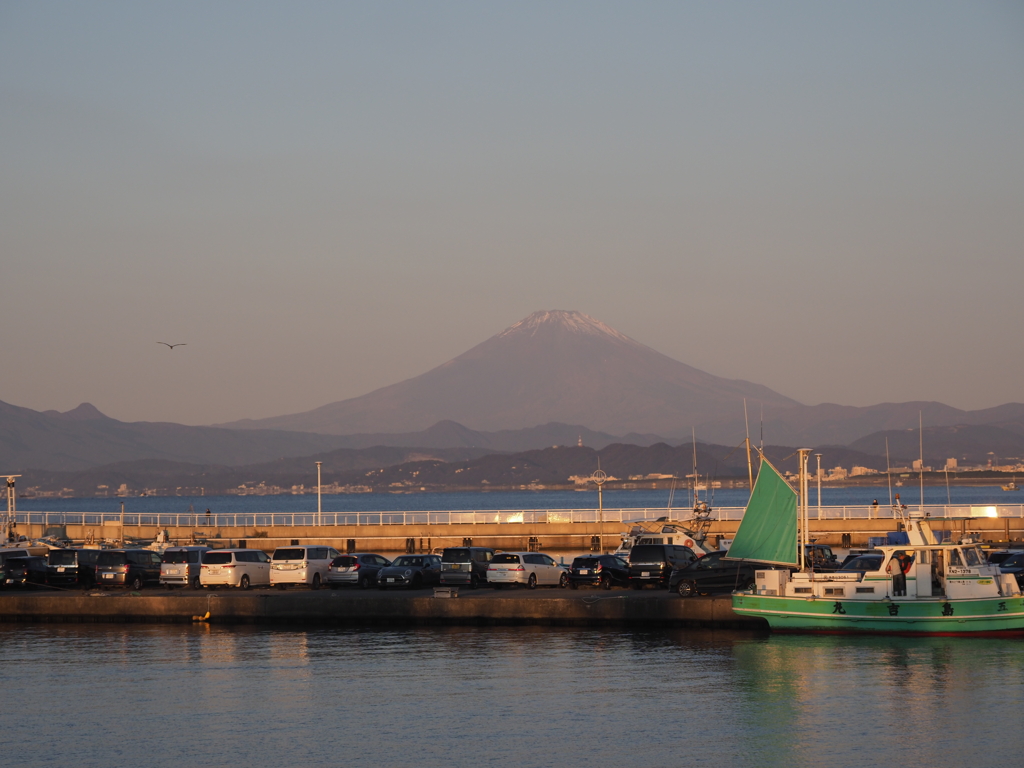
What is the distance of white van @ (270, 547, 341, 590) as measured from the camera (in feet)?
154

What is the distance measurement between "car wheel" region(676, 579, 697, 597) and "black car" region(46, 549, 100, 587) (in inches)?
961

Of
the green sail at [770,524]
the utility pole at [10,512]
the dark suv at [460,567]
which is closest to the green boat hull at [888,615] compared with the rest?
the green sail at [770,524]

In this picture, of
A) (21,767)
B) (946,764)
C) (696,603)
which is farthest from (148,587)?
(946,764)

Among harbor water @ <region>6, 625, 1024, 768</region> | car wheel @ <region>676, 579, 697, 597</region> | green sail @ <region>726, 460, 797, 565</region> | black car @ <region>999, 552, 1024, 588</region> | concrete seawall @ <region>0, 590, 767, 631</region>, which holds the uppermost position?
green sail @ <region>726, 460, 797, 565</region>

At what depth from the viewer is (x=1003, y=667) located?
30.9 metres

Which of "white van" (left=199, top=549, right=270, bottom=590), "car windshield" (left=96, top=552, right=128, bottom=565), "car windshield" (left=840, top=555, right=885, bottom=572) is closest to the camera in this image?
"car windshield" (left=840, top=555, right=885, bottom=572)

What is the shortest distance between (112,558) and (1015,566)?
33896 mm

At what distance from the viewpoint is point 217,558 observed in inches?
1827

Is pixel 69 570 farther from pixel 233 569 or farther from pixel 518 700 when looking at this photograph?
pixel 518 700

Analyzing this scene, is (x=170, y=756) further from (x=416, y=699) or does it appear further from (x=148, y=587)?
(x=148, y=587)

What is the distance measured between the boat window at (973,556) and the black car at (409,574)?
20957 mm

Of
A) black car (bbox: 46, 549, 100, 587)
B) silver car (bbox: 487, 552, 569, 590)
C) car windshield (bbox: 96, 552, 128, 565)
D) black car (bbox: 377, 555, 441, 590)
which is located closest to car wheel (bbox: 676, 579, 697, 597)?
silver car (bbox: 487, 552, 569, 590)

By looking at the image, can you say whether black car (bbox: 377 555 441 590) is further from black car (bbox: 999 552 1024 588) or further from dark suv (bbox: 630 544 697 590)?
black car (bbox: 999 552 1024 588)

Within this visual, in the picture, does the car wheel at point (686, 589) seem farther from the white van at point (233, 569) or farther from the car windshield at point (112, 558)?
the car windshield at point (112, 558)
